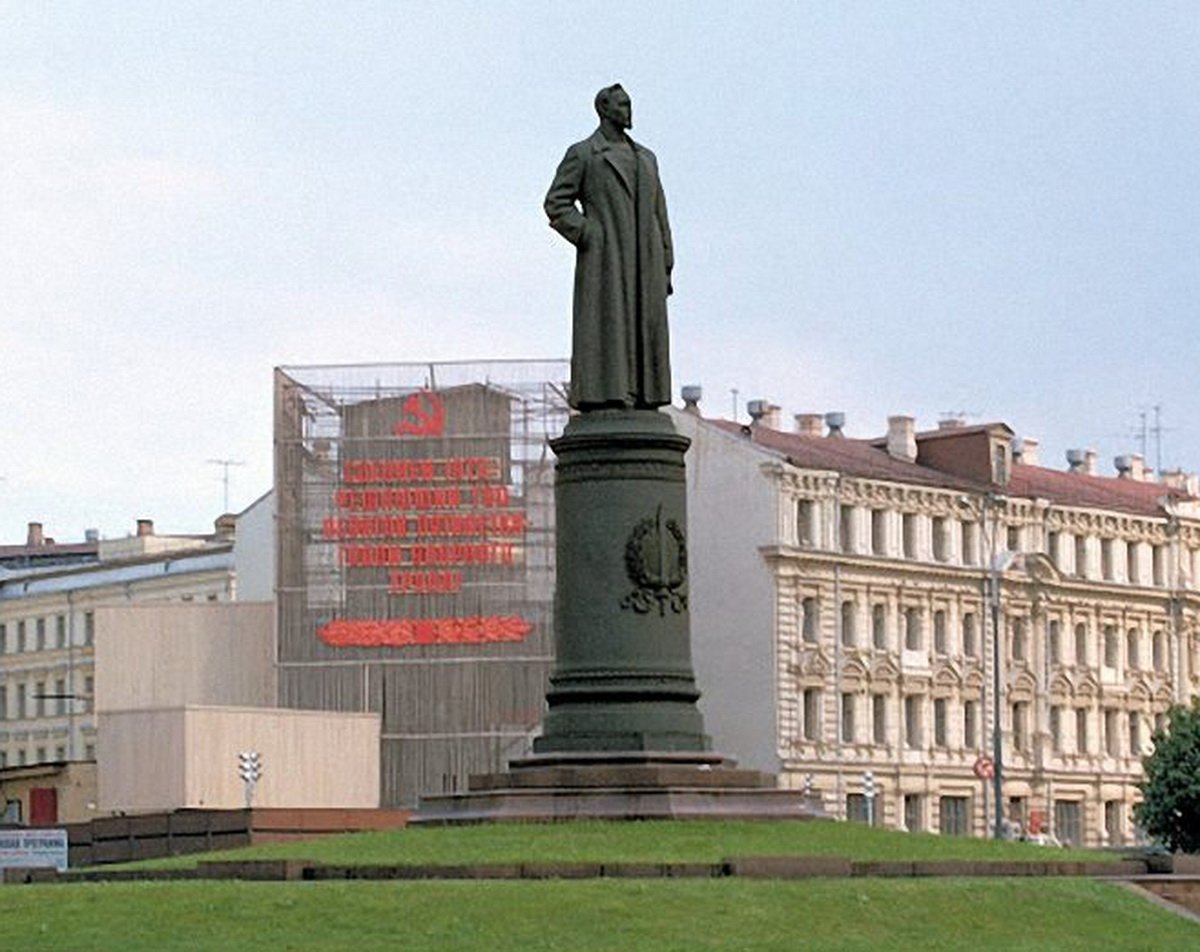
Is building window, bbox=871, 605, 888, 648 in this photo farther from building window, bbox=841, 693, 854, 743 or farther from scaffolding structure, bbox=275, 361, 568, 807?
scaffolding structure, bbox=275, 361, 568, 807

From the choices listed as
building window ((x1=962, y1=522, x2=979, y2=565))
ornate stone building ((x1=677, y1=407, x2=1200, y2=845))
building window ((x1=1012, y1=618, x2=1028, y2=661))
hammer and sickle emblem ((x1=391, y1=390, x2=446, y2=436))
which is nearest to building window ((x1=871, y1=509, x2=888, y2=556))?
ornate stone building ((x1=677, y1=407, x2=1200, y2=845))

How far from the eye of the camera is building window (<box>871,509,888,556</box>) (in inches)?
4198

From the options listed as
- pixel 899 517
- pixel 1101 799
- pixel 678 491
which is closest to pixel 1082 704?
pixel 1101 799

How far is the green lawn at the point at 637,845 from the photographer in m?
36.7

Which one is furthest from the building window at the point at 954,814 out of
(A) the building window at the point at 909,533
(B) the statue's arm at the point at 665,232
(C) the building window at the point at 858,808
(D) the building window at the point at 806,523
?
(B) the statue's arm at the point at 665,232

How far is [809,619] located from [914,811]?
261 inches

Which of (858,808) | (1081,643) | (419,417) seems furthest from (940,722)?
(419,417)

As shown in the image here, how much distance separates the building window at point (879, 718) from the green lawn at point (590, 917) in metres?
70.6

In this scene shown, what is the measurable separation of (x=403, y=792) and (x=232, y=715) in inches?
296

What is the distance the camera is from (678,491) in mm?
41156

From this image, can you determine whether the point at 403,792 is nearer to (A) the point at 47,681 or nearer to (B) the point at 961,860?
(A) the point at 47,681

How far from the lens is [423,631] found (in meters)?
99.5

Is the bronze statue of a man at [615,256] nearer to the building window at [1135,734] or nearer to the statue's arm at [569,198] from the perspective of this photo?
the statue's arm at [569,198]

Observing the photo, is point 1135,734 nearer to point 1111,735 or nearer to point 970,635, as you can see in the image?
point 1111,735
